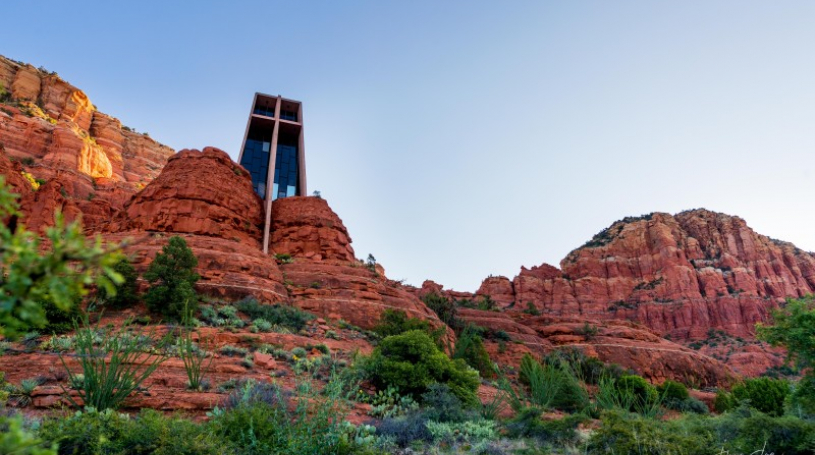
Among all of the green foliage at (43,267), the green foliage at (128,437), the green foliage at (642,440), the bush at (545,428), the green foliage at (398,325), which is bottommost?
the bush at (545,428)

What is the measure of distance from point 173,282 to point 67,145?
2955 centimetres

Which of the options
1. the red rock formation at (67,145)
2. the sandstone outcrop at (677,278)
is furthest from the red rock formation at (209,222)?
the sandstone outcrop at (677,278)

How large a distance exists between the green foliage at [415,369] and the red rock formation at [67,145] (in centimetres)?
2501

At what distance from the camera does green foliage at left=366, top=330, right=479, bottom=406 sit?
479 inches

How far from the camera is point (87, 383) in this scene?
773 centimetres

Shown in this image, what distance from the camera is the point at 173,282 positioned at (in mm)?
17297

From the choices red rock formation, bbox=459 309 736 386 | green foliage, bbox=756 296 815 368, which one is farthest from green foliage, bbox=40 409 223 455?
red rock formation, bbox=459 309 736 386

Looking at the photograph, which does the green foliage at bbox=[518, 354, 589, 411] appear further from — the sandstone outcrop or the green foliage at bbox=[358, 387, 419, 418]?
the sandstone outcrop

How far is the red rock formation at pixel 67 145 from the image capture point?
1265 inches

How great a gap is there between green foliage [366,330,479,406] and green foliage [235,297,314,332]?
611 cm

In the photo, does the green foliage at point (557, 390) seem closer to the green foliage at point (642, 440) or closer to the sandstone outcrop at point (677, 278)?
the green foliage at point (642, 440)

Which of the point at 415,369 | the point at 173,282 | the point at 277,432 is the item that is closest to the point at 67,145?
the point at 173,282

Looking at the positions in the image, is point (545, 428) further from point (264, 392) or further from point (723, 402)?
point (723, 402)

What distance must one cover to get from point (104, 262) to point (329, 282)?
942 inches
